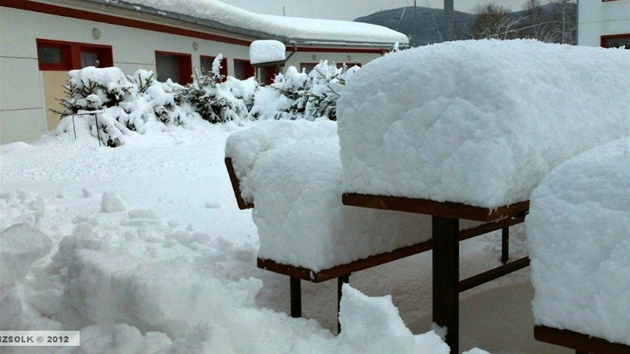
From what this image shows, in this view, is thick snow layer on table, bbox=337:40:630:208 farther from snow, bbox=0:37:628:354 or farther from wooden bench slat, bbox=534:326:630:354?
wooden bench slat, bbox=534:326:630:354

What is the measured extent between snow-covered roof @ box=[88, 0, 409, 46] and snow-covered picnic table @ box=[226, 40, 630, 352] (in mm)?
9695

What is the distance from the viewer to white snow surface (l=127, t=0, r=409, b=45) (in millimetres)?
13172

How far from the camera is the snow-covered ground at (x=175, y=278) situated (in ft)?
5.46

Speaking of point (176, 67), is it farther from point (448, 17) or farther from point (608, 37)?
point (608, 37)

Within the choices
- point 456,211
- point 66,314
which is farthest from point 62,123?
point 456,211

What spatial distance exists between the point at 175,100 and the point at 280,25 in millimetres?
8878

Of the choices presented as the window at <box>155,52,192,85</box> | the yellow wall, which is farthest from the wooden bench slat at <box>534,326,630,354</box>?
the window at <box>155,52,192,85</box>

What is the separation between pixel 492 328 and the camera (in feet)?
9.33

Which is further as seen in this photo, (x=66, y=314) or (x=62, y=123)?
(x=62, y=123)

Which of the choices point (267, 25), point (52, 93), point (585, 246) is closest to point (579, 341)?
point (585, 246)

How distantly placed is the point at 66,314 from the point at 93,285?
191 mm

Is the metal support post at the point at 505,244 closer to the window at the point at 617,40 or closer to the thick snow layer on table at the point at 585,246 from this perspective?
the thick snow layer on table at the point at 585,246

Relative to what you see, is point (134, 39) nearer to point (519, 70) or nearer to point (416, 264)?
point (416, 264)

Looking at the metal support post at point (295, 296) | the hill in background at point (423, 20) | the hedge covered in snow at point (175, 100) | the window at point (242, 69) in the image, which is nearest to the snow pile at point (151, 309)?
the metal support post at point (295, 296)
